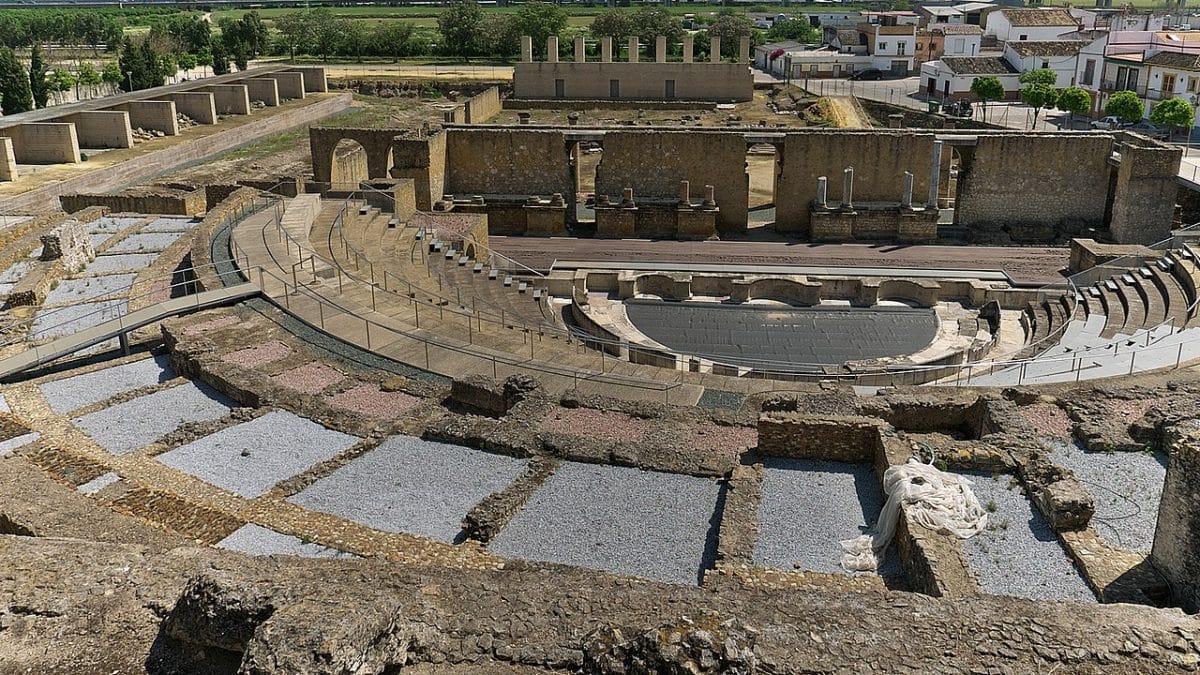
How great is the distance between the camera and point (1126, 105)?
42875 mm

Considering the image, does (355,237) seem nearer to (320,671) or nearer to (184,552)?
(184,552)

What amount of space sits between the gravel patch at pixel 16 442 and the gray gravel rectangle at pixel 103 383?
93cm

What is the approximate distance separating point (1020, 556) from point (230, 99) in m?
51.6

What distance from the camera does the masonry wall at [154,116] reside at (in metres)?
44.1

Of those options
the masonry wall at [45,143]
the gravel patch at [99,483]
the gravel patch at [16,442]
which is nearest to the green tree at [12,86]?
the masonry wall at [45,143]

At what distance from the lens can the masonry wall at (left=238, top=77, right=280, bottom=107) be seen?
5616 centimetres

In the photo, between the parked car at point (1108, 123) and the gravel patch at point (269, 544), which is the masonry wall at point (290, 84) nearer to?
the parked car at point (1108, 123)

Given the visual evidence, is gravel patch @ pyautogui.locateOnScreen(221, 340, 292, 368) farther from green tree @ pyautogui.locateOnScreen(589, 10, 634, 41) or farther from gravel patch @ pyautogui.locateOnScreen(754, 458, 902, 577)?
green tree @ pyautogui.locateOnScreen(589, 10, 634, 41)

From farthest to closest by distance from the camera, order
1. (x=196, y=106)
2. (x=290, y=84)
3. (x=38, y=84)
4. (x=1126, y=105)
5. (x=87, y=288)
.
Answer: (x=290, y=84)
(x=196, y=106)
(x=38, y=84)
(x=1126, y=105)
(x=87, y=288)

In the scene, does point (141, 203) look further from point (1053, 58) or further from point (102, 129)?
point (1053, 58)

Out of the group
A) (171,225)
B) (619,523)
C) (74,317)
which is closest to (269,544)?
(619,523)

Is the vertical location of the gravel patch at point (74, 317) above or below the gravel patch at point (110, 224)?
below

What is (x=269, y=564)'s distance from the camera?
808cm

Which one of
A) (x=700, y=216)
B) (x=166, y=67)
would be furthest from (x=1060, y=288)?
(x=166, y=67)
